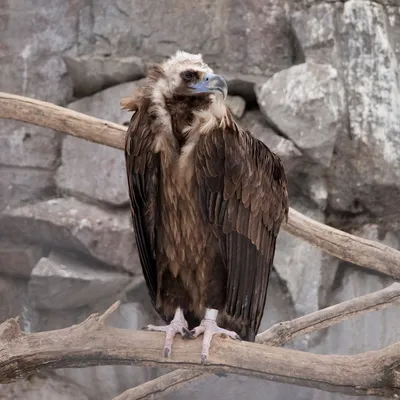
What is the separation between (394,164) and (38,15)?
243cm

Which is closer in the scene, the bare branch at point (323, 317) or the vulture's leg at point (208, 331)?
the vulture's leg at point (208, 331)

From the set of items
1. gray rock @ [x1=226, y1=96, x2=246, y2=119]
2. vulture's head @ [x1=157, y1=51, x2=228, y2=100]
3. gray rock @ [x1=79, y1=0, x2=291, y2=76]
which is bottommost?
gray rock @ [x1=226, y1=96, x2=246, y2=119]

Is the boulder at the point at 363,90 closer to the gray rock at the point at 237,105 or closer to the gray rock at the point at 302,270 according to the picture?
the gray rock at the point at 302,270

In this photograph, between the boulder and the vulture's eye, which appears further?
the boulder

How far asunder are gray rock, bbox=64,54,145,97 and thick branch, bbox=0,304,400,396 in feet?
8.18

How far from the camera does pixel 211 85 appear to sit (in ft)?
7.58

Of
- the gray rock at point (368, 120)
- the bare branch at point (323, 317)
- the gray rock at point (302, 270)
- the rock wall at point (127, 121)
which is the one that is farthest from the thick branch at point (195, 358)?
the gray rock at point (368, 120)

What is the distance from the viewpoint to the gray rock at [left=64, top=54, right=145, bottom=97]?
437 cm

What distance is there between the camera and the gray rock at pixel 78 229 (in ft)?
13.8

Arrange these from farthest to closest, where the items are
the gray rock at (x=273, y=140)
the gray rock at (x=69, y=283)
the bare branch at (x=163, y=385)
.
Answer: the gray rock at (x=69, y=283) < the gray rock at (x=273, y=140) < the bare branch at (x=163, y=385)

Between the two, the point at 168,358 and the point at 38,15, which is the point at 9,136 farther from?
the point at 168,358

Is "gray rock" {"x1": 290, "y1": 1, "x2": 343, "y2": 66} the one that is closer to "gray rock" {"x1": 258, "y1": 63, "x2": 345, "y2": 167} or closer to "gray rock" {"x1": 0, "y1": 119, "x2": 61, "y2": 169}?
"gray rock" {"x1": 258, "y1": 63, "x2": 345, "y2": 167}

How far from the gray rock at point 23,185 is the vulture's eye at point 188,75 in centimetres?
224

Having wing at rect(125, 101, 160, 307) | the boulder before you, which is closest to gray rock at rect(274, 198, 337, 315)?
the boulder
